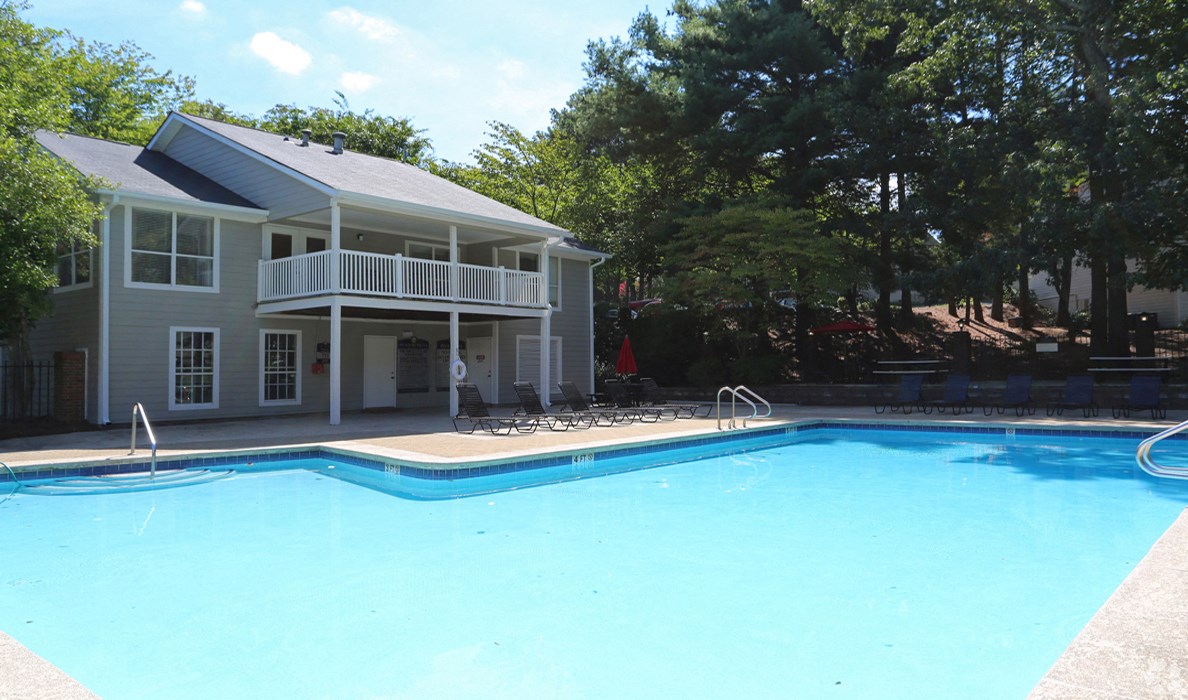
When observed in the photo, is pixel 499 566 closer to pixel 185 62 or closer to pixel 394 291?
pixel 394 291

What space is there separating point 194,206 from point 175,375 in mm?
3307

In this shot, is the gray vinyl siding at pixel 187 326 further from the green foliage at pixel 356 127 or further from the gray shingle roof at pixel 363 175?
the green foliage at pixel 356 127

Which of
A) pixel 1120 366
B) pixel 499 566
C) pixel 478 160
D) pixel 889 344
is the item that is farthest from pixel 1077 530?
pixel 478 160

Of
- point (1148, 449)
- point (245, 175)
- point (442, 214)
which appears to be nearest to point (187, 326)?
point (245, 175)

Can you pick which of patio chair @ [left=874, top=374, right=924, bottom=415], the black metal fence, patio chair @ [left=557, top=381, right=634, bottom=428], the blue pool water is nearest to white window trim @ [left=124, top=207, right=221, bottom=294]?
the black metal fence

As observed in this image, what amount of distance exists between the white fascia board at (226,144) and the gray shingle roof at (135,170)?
66 centimetres

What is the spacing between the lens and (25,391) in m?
15.5

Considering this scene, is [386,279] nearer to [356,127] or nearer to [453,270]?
[453,270]

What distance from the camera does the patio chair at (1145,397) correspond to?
15.8 m

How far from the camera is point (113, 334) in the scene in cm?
1425

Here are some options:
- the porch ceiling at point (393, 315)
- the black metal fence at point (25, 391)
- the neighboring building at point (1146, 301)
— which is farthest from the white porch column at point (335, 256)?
the neighboring building at point (1146, 301)

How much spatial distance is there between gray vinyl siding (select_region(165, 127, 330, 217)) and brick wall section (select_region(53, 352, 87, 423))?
4644 mm

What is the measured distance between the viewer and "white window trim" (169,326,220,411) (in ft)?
49.5

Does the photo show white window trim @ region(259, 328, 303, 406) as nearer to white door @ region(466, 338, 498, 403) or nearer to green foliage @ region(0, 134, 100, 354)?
green foliage @ region(0, 134, 100, 354)
